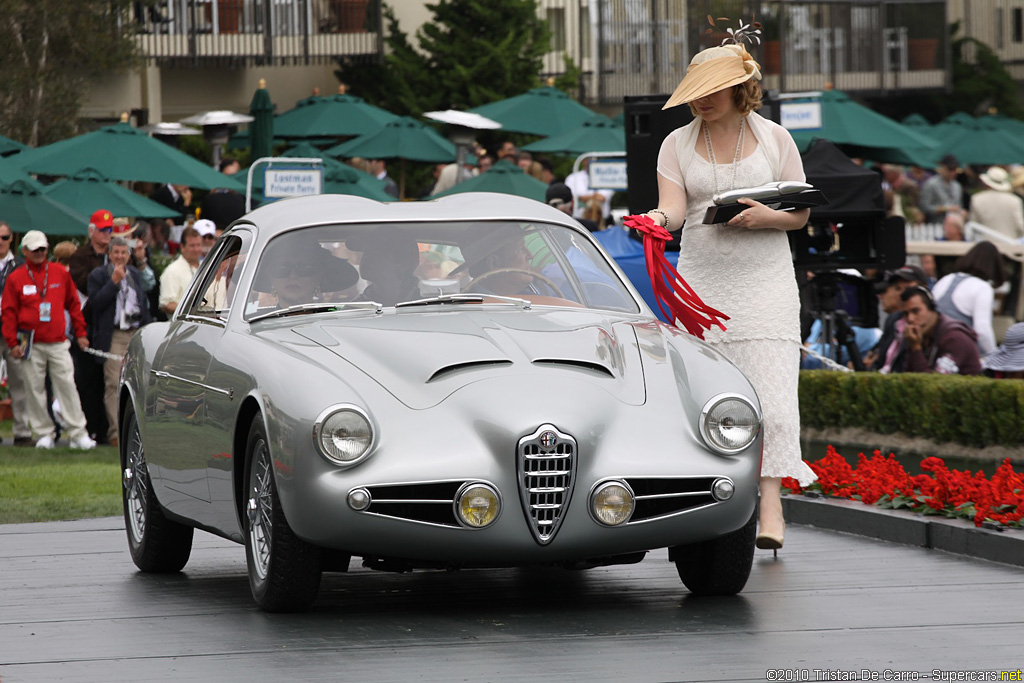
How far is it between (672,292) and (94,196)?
45.8 feet

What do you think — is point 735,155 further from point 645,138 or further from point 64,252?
point 64,252

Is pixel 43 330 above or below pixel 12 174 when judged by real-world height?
below

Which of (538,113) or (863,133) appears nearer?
(863,133)

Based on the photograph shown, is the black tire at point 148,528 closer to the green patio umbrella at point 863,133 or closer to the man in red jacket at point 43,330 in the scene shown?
the man in red jacket at point 43,330

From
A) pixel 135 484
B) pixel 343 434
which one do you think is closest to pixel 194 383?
pixel 135 484

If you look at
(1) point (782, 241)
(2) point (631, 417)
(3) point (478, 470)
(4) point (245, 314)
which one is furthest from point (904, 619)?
(4) point (245, 314)

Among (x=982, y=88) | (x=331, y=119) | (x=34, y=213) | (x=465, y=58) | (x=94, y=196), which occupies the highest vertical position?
(x=465, y=58)

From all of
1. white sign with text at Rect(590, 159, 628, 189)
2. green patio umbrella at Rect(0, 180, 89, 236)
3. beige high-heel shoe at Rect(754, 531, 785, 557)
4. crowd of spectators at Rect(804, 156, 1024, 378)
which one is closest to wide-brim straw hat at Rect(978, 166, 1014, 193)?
crowd of spectators at Rect(804, 156, 1024, 378)

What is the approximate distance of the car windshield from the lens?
7.93m

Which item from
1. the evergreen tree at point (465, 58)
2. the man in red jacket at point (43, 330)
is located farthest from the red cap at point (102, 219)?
the evergreen tree at point (465, 58)

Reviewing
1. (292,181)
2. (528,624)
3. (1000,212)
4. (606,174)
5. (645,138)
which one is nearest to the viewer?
(528,624)

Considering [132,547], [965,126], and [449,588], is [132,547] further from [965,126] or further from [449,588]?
[965,126]

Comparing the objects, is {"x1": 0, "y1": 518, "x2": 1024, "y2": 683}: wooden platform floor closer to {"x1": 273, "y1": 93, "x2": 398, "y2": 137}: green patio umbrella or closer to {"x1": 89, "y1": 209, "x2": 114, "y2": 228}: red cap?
{"x1": 89, "y1": 209, "x2": 114, "y2": 228}: red cap

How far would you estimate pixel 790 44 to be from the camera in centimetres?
4566
